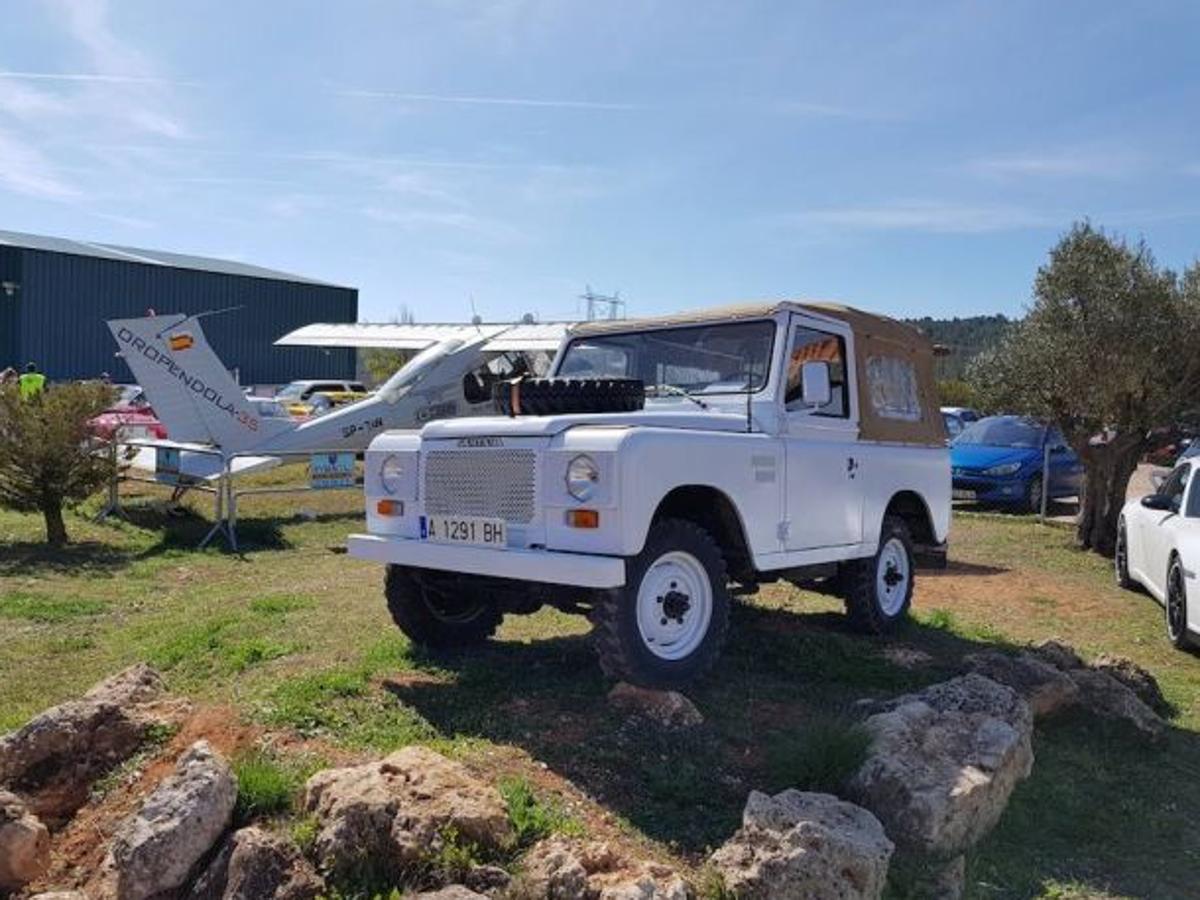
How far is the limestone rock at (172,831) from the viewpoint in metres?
3.83

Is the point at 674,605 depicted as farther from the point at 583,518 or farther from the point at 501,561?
the point at 501,561

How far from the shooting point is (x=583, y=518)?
513 centimetres

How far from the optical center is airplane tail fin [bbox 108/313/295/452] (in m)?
15.2

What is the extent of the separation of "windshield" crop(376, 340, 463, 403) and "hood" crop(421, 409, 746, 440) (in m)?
11.5

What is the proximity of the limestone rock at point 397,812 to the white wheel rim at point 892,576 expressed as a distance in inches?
171

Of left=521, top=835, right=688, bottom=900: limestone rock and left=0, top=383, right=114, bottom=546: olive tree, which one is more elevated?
left=0, top=383, right=114, bottom=546: olive tree

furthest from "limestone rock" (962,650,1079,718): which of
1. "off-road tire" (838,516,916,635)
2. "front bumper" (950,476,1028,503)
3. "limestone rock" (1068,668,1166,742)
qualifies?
"front bumper" (950,476,1028,503)

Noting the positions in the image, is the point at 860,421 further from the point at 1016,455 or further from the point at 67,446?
the point at 1016,455

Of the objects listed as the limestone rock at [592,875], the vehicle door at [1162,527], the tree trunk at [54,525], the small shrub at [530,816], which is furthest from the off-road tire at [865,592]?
the tree trunk at [54,525]

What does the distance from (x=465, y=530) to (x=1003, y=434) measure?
16096 mm

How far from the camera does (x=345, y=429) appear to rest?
16.6 meters

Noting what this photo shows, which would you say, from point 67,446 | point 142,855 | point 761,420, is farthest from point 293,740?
point 67,446

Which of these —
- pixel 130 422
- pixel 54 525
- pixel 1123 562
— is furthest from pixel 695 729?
pixel 130 422

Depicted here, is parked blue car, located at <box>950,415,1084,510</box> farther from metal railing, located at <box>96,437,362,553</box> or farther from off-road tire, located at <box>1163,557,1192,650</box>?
metal railing, located at <box>96,437,362,553</box>
